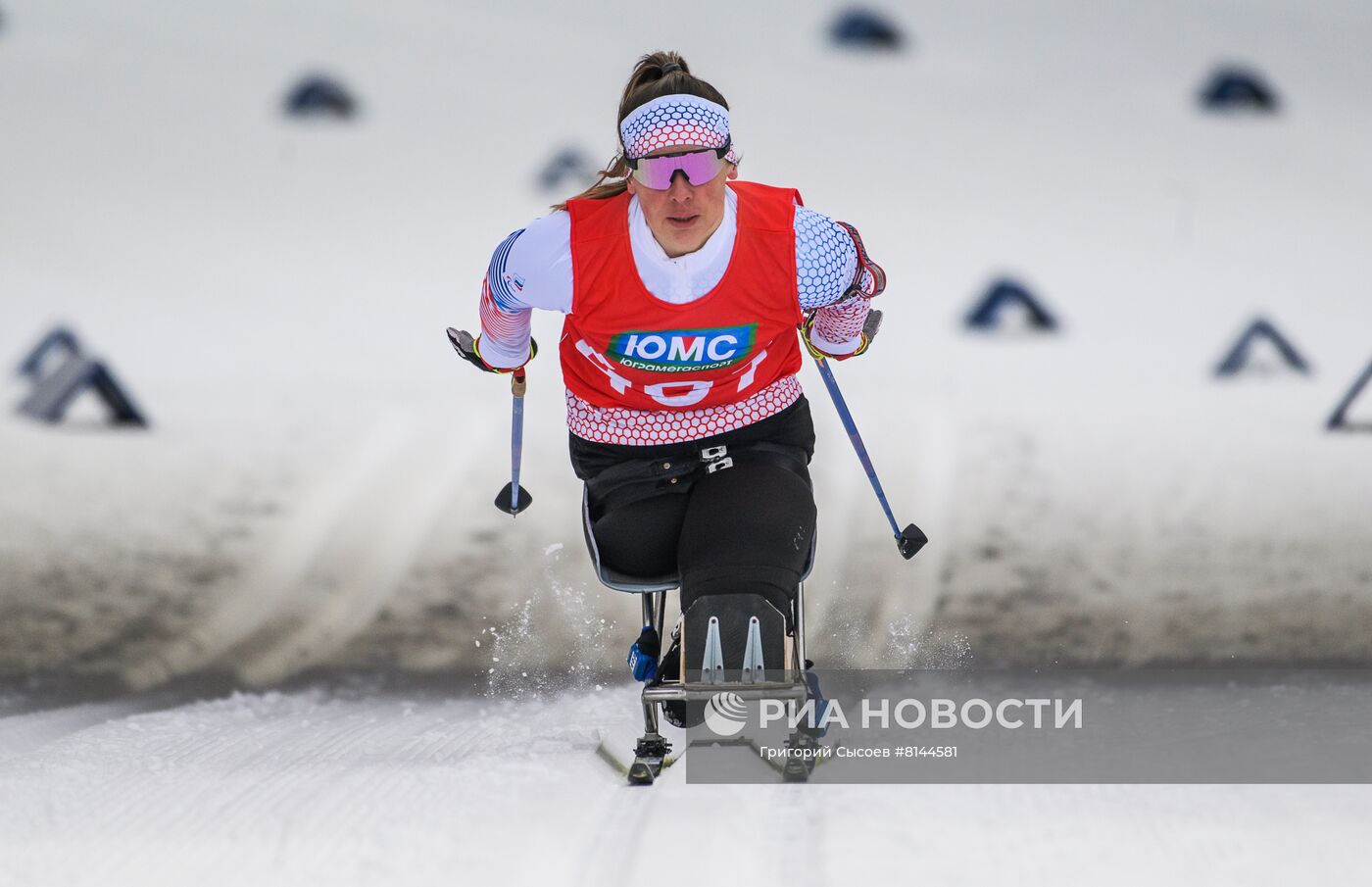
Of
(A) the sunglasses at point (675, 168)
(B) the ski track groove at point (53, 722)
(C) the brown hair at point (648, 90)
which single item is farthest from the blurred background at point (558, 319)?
(A) the sunglasses at point (675, 168)

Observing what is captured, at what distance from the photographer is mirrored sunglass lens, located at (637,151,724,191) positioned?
2.39 m

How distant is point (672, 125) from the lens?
239cm

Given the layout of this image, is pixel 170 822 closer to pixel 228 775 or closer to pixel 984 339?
pixel 228 775

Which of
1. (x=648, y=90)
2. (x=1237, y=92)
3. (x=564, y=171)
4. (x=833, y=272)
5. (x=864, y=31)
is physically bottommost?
(x=833, y=272)

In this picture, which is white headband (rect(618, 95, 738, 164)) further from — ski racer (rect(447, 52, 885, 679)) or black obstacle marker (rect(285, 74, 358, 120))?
black obstacle marker (rect(285, 74, 358, 120))

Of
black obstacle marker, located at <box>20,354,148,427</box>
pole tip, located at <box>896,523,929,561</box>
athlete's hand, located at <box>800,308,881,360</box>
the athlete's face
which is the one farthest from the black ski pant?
black obstacle marker, located at <box>20,354,148,427</box>

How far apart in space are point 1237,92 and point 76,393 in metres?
5.20

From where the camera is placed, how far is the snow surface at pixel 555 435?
2.45 m

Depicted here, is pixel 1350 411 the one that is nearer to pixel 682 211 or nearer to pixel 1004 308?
pixel 1004 308

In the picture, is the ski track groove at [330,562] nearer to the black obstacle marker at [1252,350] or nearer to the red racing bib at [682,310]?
the red racing bib at [682,310]

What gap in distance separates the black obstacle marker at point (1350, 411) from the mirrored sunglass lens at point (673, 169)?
12.6 ft

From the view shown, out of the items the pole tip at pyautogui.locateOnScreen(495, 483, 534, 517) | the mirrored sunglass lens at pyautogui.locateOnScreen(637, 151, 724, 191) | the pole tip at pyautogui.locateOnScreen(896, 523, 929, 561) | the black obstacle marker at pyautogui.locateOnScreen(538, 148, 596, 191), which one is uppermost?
the black obstacle marker at pyautogui.locateOnScreen(538, 148, 596, 191)

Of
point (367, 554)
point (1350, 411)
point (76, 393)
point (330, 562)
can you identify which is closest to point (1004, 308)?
point (1350, 411)

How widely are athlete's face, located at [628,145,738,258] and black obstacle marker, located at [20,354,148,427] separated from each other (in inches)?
143
